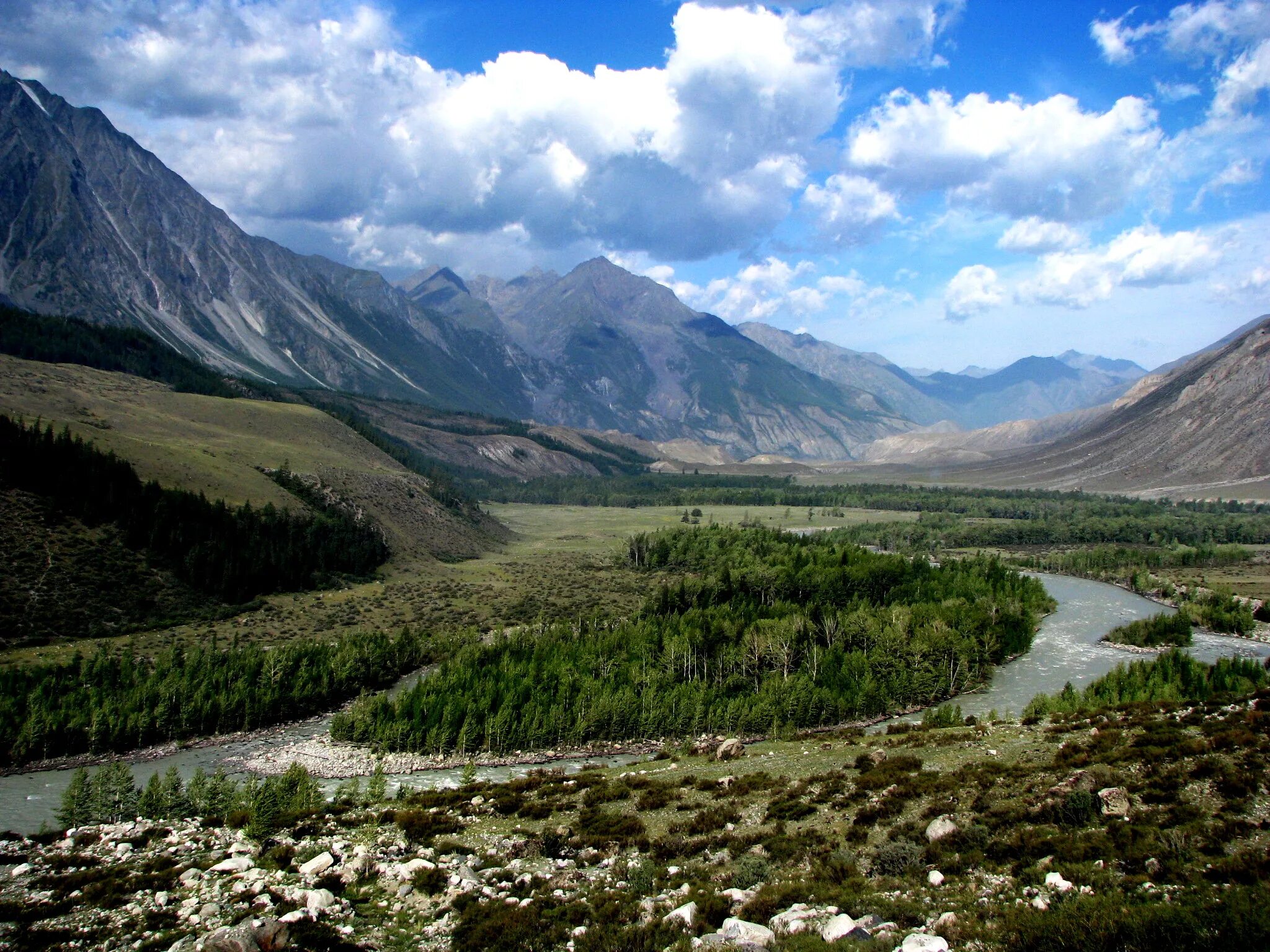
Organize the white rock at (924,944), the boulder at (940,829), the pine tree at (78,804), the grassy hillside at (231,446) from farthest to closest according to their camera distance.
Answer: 1. the grassy hillside at (231,446)
2. the pine tree at (78,804)
3. the boulder at (940,829)
4. the white rock at (924,944)

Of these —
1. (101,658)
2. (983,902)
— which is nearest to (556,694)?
(101,658)

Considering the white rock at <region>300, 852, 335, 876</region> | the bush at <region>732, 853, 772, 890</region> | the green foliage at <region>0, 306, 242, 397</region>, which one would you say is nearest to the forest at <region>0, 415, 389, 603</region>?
the white rock at <region>300, 852, 335, 876</region>

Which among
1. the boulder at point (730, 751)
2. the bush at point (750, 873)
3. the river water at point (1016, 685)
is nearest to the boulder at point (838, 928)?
the bush at point (750, 873)

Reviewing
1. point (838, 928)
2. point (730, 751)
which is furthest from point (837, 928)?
point (730, 751)

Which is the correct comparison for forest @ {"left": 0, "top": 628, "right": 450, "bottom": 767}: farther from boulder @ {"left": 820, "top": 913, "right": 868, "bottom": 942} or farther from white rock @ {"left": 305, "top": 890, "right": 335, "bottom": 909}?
boulder @ {"left": 820, "top": 913, "right": 868, "bottom": 942}

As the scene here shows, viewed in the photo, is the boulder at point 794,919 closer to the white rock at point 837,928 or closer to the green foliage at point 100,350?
the white rock at point 837,928

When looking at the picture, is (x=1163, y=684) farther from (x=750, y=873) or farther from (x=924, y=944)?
(x=924, y=944)
